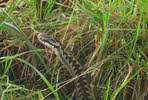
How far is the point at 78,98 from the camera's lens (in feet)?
9.28

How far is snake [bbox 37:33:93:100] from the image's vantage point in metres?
2.85

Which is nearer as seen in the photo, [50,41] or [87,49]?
[50,41]

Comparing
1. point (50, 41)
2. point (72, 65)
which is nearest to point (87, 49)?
point (72, 65)

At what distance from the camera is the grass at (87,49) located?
260cm

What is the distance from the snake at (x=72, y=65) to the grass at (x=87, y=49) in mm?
107

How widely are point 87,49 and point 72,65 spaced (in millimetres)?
290

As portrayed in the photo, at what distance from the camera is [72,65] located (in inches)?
116

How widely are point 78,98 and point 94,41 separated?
0.74 m

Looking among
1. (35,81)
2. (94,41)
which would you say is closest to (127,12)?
(94,41)

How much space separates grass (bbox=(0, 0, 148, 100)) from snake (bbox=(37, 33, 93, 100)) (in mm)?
107

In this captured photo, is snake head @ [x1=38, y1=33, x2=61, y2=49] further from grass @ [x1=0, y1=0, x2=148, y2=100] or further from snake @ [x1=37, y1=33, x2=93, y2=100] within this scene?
grass @ [x1=0, y1=0, x2=148, y2=100]

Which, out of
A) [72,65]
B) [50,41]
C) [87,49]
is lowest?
[72,65]

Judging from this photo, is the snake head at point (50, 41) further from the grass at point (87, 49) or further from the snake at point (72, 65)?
Result: the grass at point (87, 49)

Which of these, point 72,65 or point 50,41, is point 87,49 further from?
point 50,41
